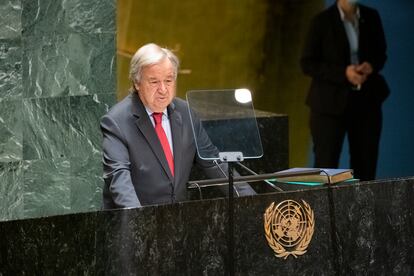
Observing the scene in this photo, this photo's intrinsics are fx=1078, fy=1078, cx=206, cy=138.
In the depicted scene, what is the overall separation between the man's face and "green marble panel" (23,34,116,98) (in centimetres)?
190

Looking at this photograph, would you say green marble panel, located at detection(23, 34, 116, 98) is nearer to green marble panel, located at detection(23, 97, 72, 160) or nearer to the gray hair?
green marble panel, located at detection(23, 97, 72, 160)

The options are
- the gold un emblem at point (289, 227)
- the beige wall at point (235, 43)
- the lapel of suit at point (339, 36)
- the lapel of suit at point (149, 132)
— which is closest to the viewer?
the gold un emblem at point (289, 227)

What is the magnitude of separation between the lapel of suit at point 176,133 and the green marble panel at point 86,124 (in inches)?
74.7

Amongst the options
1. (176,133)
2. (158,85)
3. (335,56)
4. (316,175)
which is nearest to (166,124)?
(176,133)

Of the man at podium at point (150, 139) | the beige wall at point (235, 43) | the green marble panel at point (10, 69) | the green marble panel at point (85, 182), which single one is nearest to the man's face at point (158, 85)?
the man at podium at point (150, 139)

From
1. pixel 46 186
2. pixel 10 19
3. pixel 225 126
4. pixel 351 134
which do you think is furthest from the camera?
pixel 351 134

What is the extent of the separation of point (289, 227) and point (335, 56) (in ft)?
11.4

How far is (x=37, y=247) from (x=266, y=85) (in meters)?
4.07

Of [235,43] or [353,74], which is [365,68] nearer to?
[353,74]

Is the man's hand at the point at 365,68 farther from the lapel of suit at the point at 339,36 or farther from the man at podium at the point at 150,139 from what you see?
the man at podium at the point at 150,139

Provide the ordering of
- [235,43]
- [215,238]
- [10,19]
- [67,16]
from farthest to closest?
1. [235,43]
2. [67,16]
3. [10,19]
4. [215,238]

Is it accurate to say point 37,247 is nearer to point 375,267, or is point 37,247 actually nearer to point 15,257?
point 15,257

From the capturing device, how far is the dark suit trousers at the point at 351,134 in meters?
8.16

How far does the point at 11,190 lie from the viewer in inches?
271
